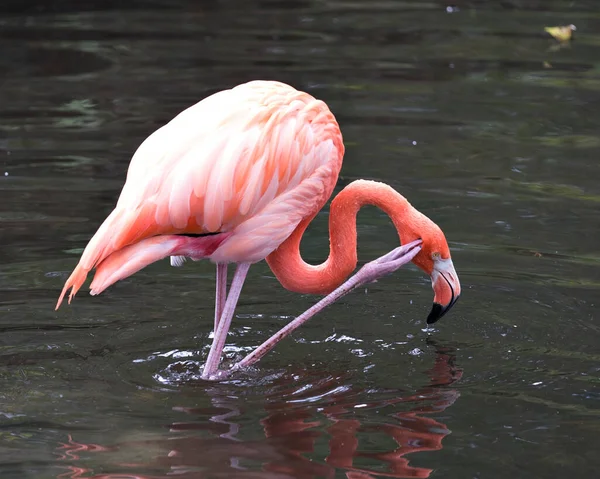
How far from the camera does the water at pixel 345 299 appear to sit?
3.86 meters

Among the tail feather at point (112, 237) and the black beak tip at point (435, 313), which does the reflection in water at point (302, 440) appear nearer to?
the black beak tip at point (435, 313)

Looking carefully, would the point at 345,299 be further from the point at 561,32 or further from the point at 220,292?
the point at 561,32

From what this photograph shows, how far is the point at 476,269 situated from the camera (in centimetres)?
559

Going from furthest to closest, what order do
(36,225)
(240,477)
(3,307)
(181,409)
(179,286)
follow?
(36,225), (179,286), (3,307), (181,409), (240,477)

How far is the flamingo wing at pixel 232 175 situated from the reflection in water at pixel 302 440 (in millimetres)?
611

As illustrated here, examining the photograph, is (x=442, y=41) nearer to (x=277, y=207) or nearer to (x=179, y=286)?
(x=179, y=286)

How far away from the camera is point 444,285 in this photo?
464 centimetres

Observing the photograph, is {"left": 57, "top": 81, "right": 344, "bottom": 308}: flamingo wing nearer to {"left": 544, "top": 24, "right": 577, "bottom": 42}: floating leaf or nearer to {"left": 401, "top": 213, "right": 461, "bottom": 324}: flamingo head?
{"left": 401, "top": 213, "right": 461, "bottom": 324}: flamingo head

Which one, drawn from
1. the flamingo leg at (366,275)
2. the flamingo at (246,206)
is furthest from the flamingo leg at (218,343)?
the flamingo leg at (366,275)

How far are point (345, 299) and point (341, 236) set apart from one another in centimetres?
80

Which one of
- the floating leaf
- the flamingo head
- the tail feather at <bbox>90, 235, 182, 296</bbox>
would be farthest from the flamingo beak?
the floating leaf

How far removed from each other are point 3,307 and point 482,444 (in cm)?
230

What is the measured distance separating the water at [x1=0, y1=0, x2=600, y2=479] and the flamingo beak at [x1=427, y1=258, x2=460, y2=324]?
0.19 m

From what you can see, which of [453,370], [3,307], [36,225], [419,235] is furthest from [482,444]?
[36,225]
